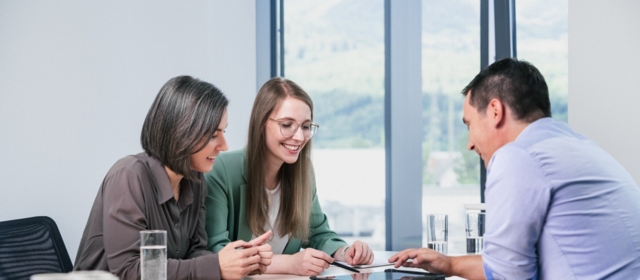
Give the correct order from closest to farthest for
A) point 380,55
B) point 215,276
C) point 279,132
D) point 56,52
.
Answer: point 215,276
point 279,132
point 56,52
point 380,55

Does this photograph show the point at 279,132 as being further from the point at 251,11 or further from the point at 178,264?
the point at 251,11

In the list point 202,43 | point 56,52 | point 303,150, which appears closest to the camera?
point 303,150

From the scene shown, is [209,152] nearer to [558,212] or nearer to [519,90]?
[519,90]

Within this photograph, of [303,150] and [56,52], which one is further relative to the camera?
[56,52]

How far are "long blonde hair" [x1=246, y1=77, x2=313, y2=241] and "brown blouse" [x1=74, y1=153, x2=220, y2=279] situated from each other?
0.35 m

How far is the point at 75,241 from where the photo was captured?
2.94 meters

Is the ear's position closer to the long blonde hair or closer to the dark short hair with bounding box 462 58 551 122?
the dark short hair with bounding box 462 58 551 122

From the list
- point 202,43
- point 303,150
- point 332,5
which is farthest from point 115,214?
point 332,5

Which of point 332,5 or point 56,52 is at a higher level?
point 332,5

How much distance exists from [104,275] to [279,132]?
143 centimetres

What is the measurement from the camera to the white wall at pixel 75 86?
2.72 m

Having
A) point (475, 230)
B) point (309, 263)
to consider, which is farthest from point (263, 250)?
point (475, 230)

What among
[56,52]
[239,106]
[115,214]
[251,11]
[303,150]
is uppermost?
[251,11]

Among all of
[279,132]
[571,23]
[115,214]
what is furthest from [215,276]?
[571,23]
